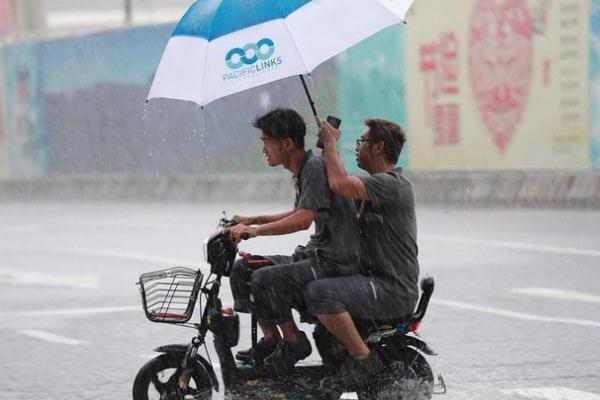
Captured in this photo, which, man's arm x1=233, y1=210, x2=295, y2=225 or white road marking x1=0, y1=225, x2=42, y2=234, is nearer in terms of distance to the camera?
man's arm x1=233, y1=210, x2=295, y2=225

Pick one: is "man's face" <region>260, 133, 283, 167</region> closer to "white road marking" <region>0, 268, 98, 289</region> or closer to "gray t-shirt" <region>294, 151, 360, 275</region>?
"gray t-shirt" <region>294, 151, 360, 275</region>

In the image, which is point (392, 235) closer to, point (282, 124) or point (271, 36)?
point (282, 124)

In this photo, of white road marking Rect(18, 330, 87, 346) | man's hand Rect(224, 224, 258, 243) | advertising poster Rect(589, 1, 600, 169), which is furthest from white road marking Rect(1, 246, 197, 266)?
man's hand Rect(224, 224, 258, 243)

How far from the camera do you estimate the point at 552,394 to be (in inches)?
313

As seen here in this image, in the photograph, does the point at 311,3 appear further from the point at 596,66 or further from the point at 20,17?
the point at 20,17

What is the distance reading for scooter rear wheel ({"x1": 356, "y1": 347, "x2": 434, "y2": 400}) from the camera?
7121mm

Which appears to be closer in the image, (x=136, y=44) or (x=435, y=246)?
(x=435, y=246)

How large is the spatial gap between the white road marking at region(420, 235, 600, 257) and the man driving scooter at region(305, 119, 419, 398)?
8126 mm

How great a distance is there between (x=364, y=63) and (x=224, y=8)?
65.7 feet

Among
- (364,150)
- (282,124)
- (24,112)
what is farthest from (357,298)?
(24,112)

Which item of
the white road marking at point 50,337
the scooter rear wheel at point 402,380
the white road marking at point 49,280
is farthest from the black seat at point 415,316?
the white road marking at point 49,280

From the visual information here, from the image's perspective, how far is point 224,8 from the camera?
23.6 feet

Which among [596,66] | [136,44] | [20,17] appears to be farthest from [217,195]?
[20,17]

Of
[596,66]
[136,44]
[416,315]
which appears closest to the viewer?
[416,315]
